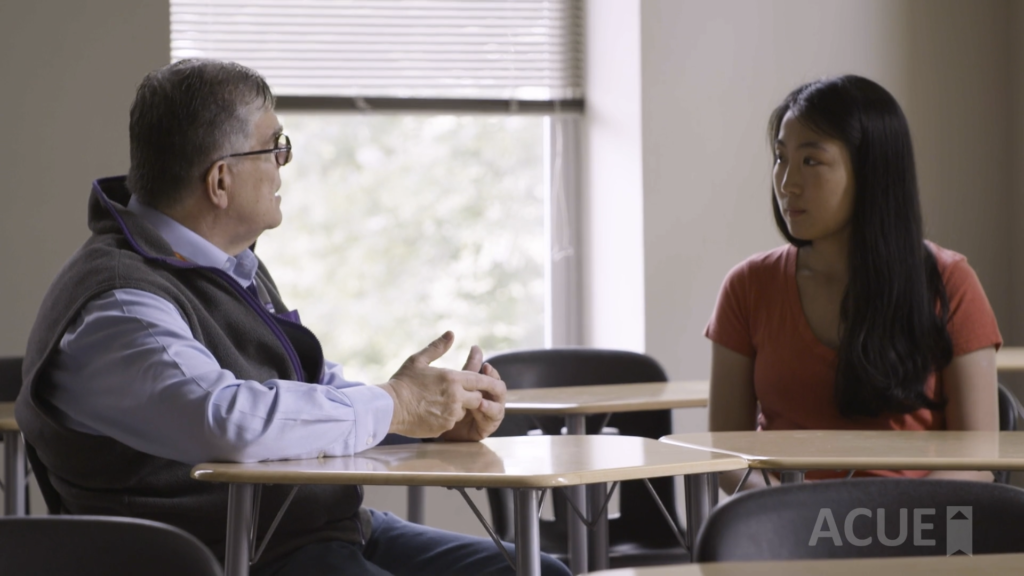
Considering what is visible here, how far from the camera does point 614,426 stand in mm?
3246

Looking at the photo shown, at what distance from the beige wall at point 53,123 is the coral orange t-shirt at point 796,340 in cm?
221

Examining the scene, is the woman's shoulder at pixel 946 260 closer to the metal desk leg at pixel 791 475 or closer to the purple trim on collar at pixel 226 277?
the metal desk leg at pixel 791 475

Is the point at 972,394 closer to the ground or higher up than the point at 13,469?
higher up

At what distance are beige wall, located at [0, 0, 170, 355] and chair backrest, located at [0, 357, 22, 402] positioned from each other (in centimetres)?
57

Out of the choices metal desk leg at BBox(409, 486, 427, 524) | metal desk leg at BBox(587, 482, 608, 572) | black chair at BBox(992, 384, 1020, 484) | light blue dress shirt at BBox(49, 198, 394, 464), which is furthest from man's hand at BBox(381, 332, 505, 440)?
black chair at BBox(992, 384, 1020, 484)

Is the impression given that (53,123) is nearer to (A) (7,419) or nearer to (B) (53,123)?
(B) (53,123)

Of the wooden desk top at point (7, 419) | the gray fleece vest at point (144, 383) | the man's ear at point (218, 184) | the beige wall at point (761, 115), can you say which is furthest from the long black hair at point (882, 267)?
the wooden desk top at point (7, 419)

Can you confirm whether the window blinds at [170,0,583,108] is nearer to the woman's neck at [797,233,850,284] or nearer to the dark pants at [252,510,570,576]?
the woman's neck at [797,233,850,284]

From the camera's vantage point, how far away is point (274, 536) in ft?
6.06

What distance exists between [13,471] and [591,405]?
1416mm

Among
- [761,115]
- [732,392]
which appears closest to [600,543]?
[732,392]

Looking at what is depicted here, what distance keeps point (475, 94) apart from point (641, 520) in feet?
6.26

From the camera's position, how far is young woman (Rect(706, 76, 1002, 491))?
2.30 meters

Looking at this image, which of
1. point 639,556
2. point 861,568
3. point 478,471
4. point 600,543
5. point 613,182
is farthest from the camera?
point 613,182
